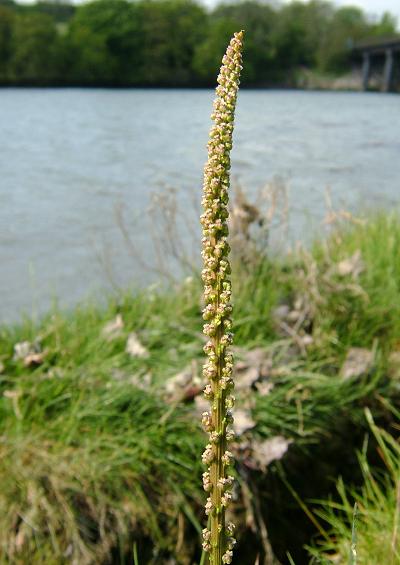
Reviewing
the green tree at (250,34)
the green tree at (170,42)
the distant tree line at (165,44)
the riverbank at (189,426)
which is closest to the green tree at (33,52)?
the distant tree line at (165,44)

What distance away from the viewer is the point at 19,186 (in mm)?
11461

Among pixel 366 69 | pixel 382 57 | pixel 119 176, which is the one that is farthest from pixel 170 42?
pixel 119 176

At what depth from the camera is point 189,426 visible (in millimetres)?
3443

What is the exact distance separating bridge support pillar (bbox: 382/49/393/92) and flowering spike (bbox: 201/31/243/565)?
5289 cm

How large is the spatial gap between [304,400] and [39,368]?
4.38 feet

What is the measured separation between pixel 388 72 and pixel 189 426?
52.1m

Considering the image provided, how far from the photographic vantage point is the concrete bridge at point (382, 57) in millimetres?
50156

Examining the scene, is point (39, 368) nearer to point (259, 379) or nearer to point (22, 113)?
point (259, 379)

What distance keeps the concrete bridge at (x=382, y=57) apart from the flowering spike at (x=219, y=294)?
52.0 metres

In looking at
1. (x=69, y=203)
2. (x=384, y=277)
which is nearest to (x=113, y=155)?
(x=69, y=203)

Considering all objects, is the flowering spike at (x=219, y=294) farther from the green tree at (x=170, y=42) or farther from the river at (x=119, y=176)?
the green tree at (x=170, y=42)

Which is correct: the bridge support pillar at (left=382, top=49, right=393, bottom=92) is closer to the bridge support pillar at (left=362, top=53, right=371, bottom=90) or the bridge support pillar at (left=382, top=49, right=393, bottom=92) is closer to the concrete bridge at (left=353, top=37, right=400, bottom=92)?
the concrete bridge at (left=353, top=37, right=400, bottom=92)

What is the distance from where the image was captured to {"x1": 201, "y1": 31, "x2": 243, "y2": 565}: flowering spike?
0.84 meters

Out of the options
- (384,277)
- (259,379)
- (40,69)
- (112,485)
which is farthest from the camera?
(40,69)
